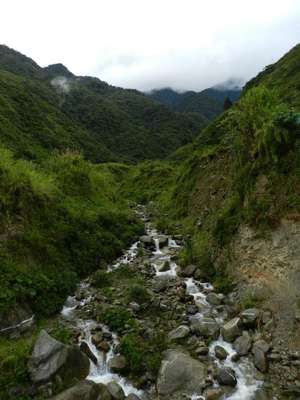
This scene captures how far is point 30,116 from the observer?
317 ft

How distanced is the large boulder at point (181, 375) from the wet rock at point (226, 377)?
0.37 meters

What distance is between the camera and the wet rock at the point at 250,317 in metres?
11.7

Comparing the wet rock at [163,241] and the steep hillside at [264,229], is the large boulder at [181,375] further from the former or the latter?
the wet rock at [163,241]

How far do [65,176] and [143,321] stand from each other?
1379 cm

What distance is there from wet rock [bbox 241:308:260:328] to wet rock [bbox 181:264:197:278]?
14.3ft

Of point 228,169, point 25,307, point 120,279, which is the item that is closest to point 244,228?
point 120,279

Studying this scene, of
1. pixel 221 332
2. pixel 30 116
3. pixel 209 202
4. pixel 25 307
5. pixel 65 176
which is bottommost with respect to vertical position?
pixel 221 332

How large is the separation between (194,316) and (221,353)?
238 cm

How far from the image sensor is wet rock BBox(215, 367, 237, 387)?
31.9 ft

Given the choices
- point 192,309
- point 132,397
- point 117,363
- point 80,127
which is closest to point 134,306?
point 192,309

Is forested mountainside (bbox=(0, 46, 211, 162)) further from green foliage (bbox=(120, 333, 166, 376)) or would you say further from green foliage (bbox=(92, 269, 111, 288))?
green foliage (bbox=(120, 333, 166, 376))

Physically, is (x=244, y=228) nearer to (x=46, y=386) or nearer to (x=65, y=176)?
(x=46, y=386)

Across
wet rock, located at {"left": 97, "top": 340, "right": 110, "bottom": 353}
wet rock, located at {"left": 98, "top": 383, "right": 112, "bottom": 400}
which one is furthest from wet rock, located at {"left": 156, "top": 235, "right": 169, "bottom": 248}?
wet rock, located at {"left": 98, "top": 383, "right": 112, "bottom": 400}

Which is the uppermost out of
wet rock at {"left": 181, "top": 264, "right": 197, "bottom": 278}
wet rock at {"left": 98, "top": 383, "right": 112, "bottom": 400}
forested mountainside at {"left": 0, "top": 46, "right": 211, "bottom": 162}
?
forested mountainside at {"left": 0, "top": 46, "right": 211, "bottom": 162}
